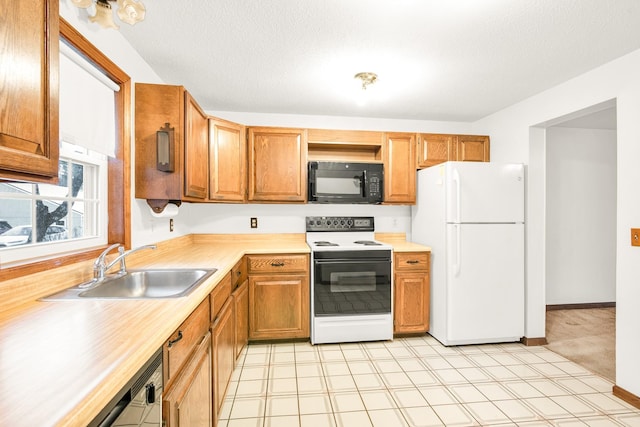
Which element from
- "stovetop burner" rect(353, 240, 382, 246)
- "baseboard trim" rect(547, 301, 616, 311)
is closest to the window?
"stovetop burner" rect(353, 240, 382, 246)

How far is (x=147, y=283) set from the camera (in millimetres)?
1665

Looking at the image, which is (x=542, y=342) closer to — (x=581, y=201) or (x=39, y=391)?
(x=581, y=201)

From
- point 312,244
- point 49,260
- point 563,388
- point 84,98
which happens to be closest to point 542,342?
point 563,388

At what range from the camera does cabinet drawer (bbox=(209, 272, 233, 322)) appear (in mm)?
1529

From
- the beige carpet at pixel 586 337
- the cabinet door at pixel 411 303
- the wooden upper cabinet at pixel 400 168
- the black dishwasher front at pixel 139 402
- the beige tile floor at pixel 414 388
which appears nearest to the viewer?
the black dishwasher front at pixel 139 402

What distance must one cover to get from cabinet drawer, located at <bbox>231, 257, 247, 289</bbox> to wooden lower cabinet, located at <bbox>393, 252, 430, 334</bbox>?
4.48 feet

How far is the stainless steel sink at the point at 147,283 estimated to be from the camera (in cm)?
140

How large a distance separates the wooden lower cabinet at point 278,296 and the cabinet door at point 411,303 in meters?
0.84

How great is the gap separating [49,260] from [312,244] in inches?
78.9


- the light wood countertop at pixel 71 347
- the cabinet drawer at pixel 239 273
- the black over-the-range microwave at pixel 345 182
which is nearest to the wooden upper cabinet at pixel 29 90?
the light wood countertop at pixel 71 347

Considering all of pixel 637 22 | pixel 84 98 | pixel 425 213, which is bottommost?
pixel 425 213

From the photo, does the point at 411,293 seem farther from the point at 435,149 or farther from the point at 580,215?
the point at 580,215

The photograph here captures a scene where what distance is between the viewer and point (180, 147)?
6.47 feet

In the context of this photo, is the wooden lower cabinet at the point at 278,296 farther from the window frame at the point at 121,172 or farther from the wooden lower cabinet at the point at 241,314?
the window frame at the point at 121,172
